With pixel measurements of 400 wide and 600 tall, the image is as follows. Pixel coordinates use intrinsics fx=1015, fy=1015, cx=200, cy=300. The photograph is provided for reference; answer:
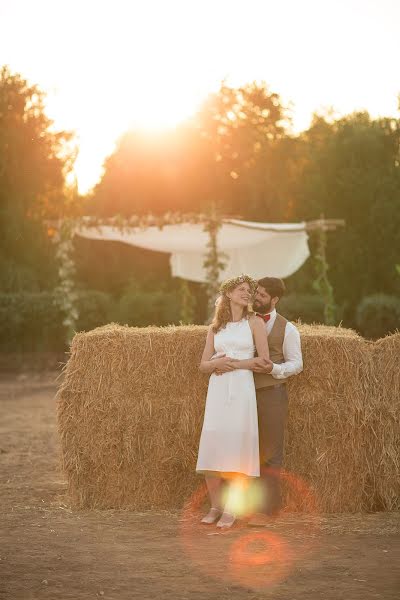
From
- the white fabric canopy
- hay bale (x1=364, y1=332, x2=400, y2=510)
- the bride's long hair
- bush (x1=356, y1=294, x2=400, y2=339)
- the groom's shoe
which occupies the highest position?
the white fabric canopy

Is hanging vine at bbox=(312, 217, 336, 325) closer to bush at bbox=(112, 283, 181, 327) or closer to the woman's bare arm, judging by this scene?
bush at bbox=(112, 283, 181, 327)

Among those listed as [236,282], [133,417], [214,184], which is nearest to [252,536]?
[133,417]

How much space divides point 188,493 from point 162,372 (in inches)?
38.0

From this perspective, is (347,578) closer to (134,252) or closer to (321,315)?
(321,315)

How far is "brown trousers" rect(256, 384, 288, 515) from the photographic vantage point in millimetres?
7383

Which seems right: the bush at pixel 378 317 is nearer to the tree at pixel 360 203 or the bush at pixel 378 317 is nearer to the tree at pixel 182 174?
the tree at pixel 360 203

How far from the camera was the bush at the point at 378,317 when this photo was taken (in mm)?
21344

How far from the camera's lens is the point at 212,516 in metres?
7.20

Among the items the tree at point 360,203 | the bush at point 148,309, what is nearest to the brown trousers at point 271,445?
the bush at point 148,309

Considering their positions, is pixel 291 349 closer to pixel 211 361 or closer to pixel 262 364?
pixel 262 364

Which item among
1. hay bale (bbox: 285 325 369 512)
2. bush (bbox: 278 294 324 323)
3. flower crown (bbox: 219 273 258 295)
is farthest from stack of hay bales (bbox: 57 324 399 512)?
bush (bbox: 278 294 324 323)

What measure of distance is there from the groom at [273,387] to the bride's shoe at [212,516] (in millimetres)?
329

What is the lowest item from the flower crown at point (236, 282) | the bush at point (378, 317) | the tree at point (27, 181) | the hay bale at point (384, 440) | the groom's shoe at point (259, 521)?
the groom's shoe at point (259, 521)

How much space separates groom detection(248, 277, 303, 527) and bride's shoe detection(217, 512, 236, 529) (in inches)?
13.0
